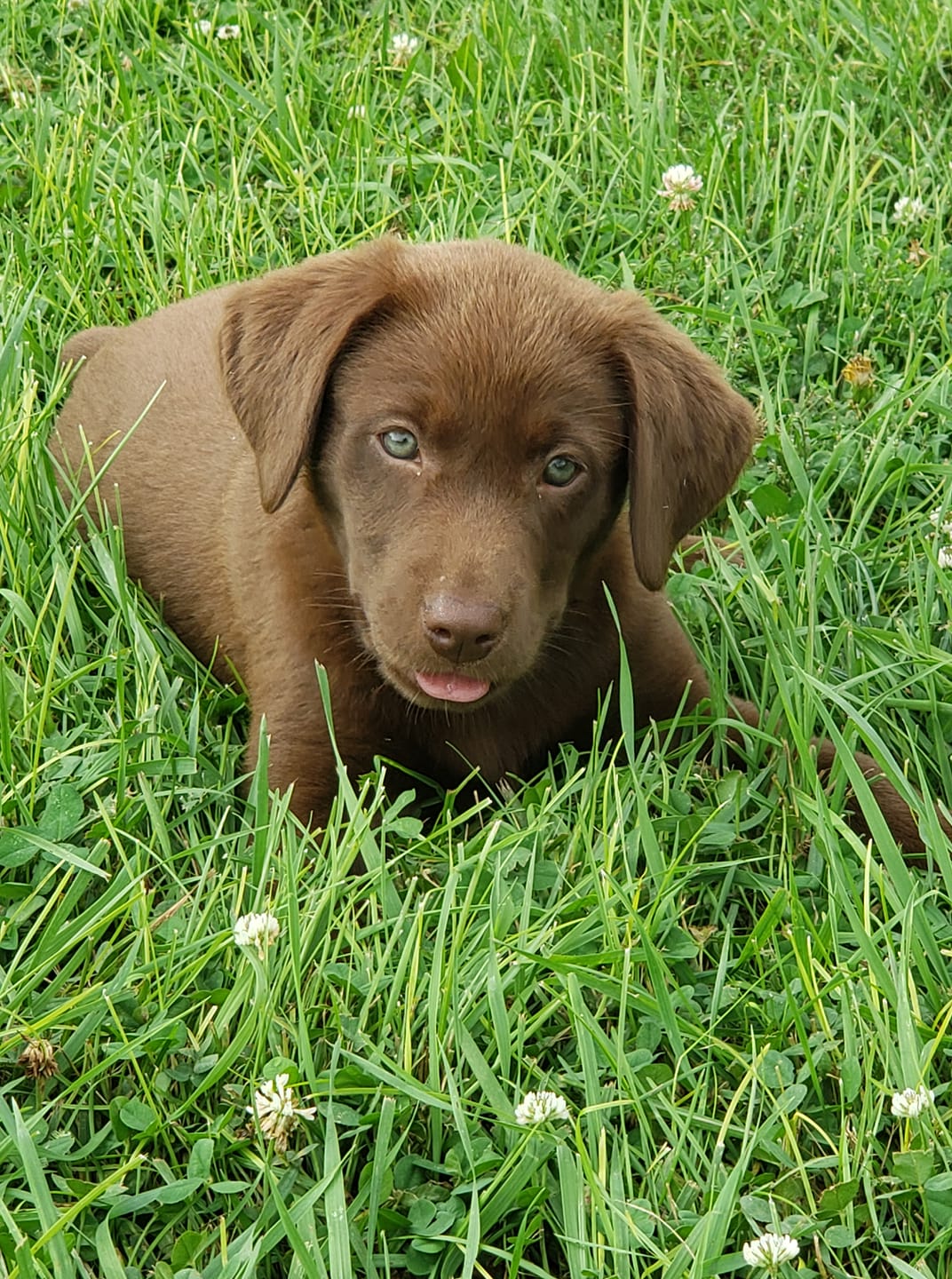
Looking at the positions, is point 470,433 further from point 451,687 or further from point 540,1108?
point 540,1108

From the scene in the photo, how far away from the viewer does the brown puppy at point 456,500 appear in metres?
3.18

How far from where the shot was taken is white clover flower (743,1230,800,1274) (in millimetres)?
2475

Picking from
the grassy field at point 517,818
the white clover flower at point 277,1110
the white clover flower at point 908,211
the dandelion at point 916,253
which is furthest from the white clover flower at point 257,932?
the white clover flower at point 908,211

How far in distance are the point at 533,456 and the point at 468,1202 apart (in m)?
1.29

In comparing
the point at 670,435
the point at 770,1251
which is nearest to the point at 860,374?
the point at 670,435

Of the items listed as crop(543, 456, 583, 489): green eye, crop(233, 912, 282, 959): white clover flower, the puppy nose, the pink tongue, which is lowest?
crop(233, 912, 282, 959): white clover flower

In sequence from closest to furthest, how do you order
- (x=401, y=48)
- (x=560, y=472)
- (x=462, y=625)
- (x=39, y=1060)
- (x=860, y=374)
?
(x=39, y=1060) < (x=462, y=625) < (x=560, y=472) < (x=860, y=374) < (x=401, y=48)

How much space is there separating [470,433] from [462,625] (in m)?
0.37

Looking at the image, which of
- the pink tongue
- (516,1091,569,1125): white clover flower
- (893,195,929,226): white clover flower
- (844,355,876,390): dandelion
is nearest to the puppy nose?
the pink tongue

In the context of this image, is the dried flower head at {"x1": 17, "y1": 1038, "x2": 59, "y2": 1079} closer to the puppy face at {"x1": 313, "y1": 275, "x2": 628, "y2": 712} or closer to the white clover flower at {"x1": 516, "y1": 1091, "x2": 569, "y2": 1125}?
Answer: the white clover flower at {"x1": 516, "y1": 1091, "x2": 569, "y2": 1125}

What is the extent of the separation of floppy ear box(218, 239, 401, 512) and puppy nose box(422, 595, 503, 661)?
1.41 feet

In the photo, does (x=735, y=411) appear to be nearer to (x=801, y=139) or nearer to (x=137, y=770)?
(x=137, y=770)

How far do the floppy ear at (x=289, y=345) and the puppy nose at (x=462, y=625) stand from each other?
431mm

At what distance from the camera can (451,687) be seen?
128 inches
